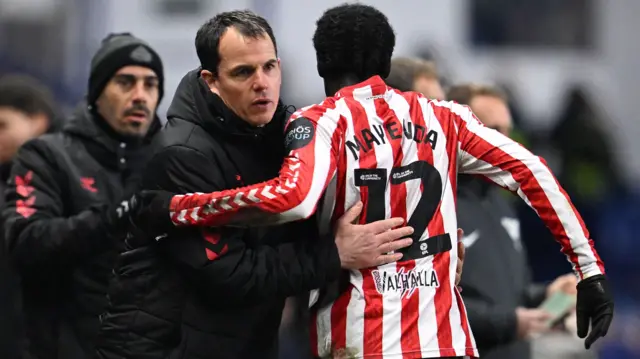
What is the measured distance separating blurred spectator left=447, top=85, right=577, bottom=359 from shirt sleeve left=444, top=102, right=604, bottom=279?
43.1 inches

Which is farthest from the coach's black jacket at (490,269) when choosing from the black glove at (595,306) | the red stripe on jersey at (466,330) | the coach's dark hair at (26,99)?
the coach's dark hair at (26,99)

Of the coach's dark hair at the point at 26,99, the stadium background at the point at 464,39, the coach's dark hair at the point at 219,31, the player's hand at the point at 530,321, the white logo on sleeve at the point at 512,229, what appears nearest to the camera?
the coach's dark hair at the point at 219,31

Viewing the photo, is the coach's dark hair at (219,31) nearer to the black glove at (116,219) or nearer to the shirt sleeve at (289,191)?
the shirt sleeve at (289,191)

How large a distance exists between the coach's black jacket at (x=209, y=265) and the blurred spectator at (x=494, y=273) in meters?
1.19

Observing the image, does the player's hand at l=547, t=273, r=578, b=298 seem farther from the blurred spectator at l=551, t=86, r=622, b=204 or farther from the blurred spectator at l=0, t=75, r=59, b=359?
the blurred spectator at l=551, t=86, r=622, b=204

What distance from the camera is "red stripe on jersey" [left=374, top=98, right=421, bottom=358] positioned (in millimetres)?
3854

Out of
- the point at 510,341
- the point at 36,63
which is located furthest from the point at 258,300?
the point at 36,63

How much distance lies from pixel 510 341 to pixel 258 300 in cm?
168

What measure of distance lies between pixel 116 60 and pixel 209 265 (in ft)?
5.88

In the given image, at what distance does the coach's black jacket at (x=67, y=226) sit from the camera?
4.96m

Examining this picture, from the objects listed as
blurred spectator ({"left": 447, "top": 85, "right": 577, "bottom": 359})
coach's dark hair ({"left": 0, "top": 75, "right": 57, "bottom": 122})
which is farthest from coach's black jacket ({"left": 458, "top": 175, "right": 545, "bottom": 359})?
coach's dark hair ({"left": 0, "top": 75, "right": 57, "bottom": 122})

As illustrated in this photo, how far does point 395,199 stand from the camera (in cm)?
392

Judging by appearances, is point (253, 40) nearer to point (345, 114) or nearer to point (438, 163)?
point (345, 114)

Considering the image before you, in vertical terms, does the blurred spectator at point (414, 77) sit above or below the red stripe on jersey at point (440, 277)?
above
